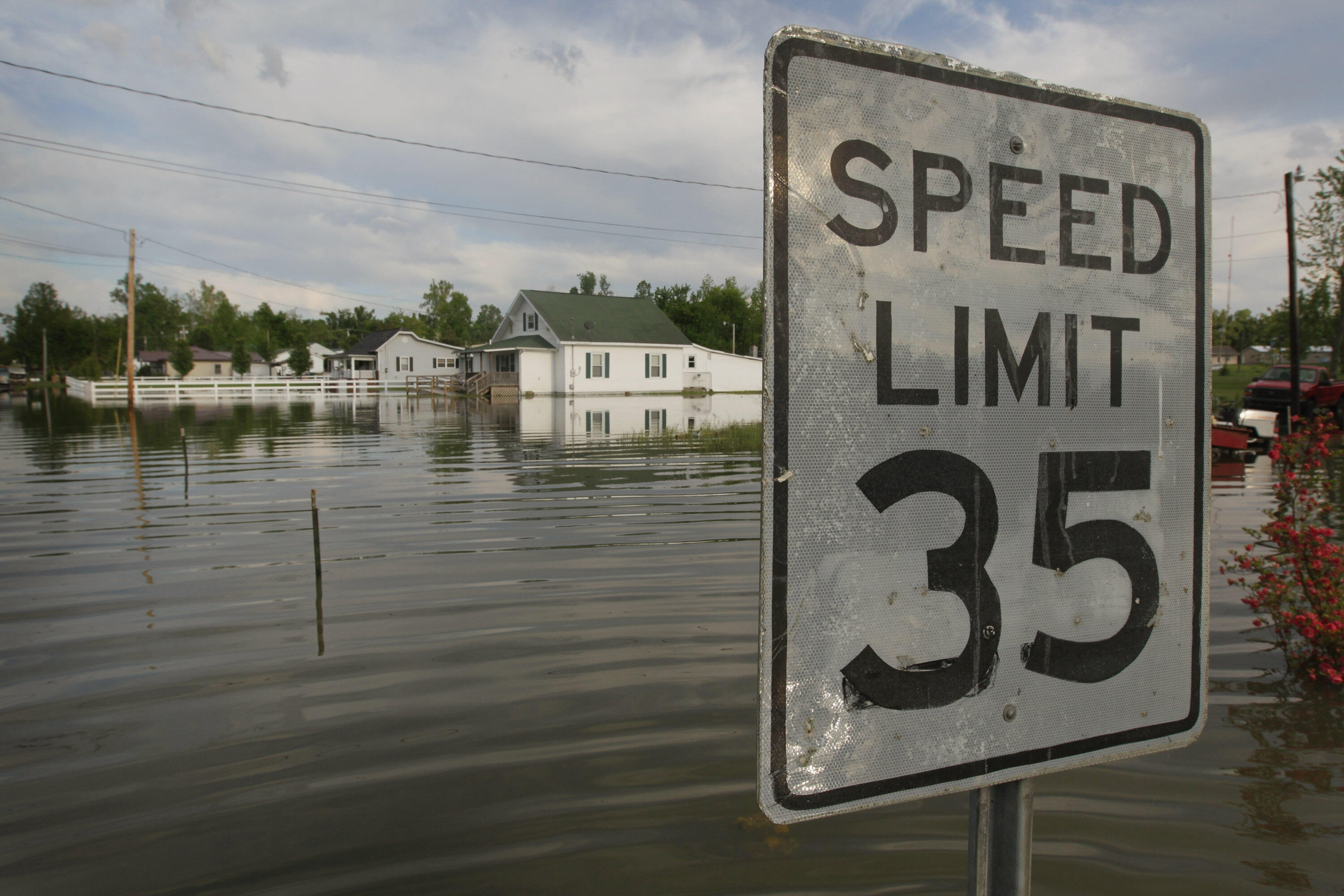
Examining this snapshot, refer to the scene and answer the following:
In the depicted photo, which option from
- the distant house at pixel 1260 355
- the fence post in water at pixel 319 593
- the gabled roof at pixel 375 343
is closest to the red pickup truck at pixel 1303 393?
the fence post in water at pixel 319 593

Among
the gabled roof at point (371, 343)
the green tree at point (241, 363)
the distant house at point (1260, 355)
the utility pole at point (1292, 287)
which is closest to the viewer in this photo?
the utility pole at point (1292, 287)

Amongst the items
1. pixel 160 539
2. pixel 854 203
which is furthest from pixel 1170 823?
pixel 160 539

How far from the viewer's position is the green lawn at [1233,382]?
38.3 metres

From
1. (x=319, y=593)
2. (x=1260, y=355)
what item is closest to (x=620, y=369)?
(x=319, y=593)

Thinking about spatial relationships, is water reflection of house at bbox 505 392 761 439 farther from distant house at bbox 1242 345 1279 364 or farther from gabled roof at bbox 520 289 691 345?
distant house at bbox 1242 345 1279 364

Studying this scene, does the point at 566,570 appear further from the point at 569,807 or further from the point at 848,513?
the point at 848,513

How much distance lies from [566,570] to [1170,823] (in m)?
5.59

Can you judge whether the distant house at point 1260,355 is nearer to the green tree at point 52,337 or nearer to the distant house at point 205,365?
the distant house at point 205,365

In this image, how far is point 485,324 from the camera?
463 feet

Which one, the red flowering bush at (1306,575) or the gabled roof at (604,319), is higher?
the gabled roof at (604,319)

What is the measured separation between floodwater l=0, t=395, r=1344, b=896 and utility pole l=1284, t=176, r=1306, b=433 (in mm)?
19783

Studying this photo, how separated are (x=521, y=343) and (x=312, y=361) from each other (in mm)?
52819

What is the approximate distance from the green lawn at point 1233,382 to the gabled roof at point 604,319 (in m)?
31.6

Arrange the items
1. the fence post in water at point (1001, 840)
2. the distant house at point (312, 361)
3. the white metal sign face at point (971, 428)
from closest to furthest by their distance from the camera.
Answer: the white metal sign face at point (971, 428) < the fence post in water at point (1001, 840) < the distant house at point (312, 361)
